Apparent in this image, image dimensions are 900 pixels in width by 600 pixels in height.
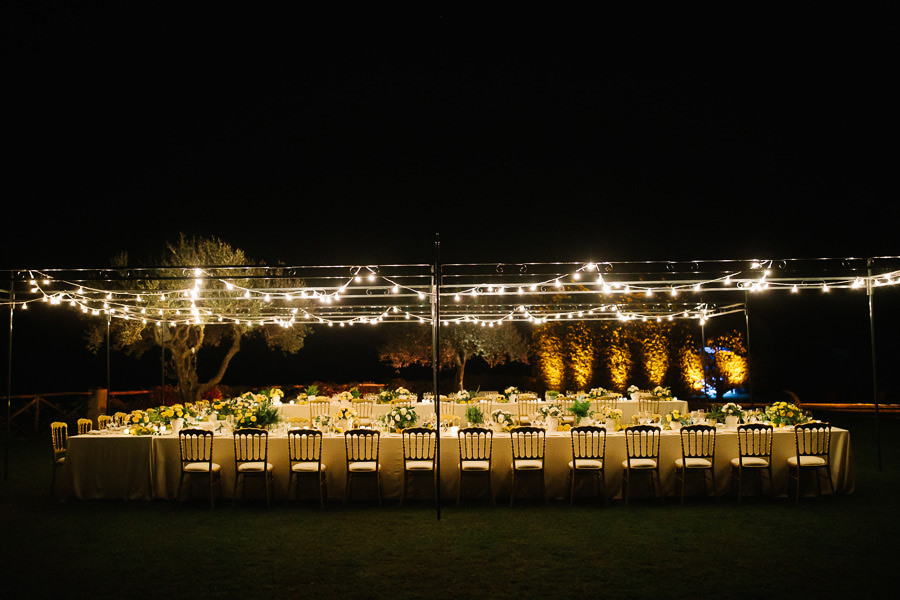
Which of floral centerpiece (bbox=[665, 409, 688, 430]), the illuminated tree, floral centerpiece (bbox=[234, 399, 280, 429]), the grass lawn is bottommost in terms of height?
the grass lawn

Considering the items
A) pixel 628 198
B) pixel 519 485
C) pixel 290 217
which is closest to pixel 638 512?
pixel 519 485

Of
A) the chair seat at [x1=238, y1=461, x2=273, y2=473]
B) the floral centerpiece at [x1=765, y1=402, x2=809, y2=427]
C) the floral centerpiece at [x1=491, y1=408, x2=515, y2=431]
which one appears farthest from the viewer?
the floral centerpiece at [x1=491, y1=408, x2=515, y2=431]

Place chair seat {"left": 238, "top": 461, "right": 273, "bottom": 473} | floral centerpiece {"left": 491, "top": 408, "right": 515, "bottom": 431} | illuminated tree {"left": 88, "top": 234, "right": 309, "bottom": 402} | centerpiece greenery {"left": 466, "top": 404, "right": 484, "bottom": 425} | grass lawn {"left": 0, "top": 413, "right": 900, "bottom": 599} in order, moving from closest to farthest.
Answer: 1. grass lawn {"left": 0, "top": 413, "right": 900, "bottom": 599}
2. chair seat {"left": 238, "top": 461, "right": 273, "bottom": 473}
3. floral centerpiece {"left": 491, "top": 408, "right": 515, "bottom": 431}
4. centerpiece greenery {"left": 466, "top": 404, "right": 484, "bottom": 425}
5. illuminated tree {"left": 88, "top": 234, "right": 309, "bottom": 402}

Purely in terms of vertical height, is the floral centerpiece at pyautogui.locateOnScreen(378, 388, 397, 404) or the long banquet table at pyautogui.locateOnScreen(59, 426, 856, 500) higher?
the floral centerpiece at pyautogui.locateOnScreen(378, 388, 397, 404)

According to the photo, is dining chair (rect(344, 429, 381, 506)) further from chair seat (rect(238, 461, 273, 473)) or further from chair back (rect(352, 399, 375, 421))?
chair back (rect(352, 399, 375, 421))

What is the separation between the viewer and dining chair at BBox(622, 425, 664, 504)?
734cm

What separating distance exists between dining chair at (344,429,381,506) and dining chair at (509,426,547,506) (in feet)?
5.24

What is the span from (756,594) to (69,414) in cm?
1539

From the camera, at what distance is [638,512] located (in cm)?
702

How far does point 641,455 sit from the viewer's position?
7.56 meters

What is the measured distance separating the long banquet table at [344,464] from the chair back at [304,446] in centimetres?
14

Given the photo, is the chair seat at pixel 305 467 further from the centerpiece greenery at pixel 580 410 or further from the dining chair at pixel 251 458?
the centerpiece greenery at pixel 580 410

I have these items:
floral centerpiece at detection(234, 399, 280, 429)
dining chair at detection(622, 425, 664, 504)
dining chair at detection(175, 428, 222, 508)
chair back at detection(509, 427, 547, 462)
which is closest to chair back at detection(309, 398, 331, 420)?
floral centerpiece at detection(234, 399, 280, 429)

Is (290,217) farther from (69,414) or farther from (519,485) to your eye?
(519,485)
